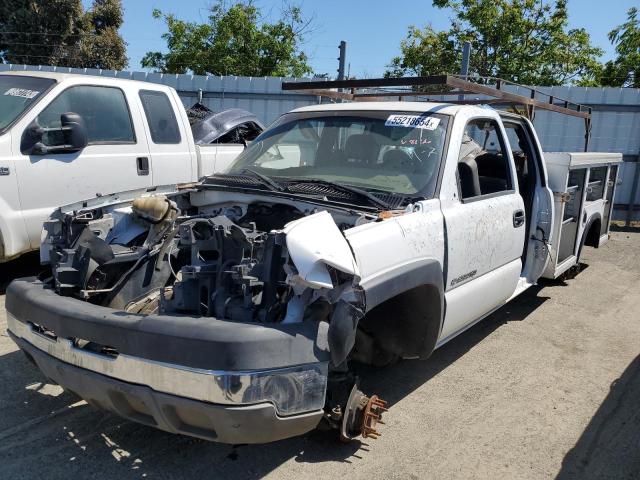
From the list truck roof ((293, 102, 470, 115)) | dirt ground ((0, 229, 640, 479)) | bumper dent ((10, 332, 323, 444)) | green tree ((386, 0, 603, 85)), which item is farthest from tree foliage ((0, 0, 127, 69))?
bumper dent ((10, 332, 323, 444))

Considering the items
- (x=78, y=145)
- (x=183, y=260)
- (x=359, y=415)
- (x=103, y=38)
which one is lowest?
(x=359, y=415)

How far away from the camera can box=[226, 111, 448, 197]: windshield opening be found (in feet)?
12.3

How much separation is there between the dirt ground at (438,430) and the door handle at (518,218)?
1.10 m

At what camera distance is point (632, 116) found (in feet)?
36.9

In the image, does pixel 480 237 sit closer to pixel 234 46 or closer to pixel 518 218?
pixel 518 218

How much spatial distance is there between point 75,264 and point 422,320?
204 centimetres

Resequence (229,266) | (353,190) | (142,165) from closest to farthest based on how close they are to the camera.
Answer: (229,266), (353,190), (142,165)

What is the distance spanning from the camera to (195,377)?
2.37 meters

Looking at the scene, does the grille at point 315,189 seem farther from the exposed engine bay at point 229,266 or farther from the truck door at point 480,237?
the truck door at point 480,237

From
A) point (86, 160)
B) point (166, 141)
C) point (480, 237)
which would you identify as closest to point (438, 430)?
point (480, 237)

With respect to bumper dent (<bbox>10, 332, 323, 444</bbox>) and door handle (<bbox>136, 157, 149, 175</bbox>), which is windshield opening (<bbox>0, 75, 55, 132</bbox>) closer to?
door handle (<bbox>136, 157, 149, 175</bbox>)

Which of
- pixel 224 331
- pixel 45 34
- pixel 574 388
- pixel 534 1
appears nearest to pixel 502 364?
pixel 574 388

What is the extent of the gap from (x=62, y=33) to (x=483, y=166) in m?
24.7

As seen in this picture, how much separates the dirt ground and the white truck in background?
3.43 feet
